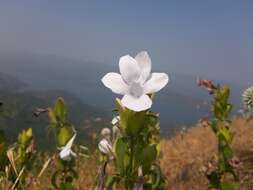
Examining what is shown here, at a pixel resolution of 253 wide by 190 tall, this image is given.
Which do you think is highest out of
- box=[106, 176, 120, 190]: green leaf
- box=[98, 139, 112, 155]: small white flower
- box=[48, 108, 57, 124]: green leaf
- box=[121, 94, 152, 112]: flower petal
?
box=[121, 94, 152, 112]: flower petal

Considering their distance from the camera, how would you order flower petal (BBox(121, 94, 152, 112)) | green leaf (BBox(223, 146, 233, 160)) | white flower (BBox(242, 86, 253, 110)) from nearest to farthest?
flower petal (BBox(121, 94, 152, 112))
green leaf (BBox(223, 146, 233, 160))
white flower (BBox(242, 86, 253, 110))

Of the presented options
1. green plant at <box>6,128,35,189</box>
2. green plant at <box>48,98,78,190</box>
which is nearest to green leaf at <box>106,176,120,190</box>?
green plant at <box>6,128,35,189</box>

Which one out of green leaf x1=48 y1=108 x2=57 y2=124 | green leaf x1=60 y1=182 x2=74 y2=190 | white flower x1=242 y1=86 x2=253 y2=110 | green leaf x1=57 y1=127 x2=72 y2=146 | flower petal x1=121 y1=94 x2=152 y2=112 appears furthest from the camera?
white flower x1=242 y1=86 x2=253 y2=110

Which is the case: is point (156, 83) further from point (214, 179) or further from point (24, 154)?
point (214, 179)

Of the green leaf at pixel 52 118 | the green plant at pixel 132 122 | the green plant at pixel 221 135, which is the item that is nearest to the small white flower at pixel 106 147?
the green plant at pixel 132 122

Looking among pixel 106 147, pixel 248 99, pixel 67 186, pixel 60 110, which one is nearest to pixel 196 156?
pixel 248 99

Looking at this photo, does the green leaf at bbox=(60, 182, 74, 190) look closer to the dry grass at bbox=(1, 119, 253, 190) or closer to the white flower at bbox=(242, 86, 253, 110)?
the dry grass at bbox=(1, 119, 253, 190)

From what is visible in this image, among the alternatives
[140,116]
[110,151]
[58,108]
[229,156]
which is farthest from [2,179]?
[229,156]
